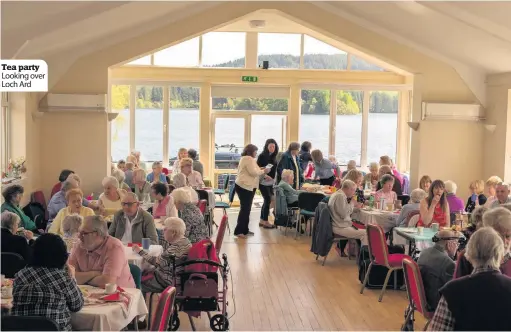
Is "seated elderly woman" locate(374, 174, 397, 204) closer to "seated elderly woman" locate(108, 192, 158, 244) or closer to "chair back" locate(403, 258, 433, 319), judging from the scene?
"seated elderly woman" locate(108, 192, 158, 244)

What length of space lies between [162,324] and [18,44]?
16.5 feet

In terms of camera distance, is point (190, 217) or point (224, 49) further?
point (224, 49)

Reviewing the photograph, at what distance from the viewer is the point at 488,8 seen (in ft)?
26.9

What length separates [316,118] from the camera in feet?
53.1

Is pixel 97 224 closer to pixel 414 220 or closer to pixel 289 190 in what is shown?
pixel 414 220

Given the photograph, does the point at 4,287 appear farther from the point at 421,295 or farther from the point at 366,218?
the point at 366,218

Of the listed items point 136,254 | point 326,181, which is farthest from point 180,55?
point 136,254

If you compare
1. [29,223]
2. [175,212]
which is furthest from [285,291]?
[29,223]

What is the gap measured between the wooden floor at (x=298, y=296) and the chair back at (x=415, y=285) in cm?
112

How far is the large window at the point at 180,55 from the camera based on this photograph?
15570mm

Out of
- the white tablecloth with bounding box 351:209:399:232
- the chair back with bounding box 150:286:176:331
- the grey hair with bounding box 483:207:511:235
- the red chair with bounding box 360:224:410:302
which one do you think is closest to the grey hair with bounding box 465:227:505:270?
the grey hair with bounding box 483:207:511:235

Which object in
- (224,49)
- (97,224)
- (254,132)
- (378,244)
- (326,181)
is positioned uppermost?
(224,49)

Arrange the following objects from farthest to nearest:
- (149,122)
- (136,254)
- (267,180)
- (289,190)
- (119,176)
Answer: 1. (149,122)
2. (267,180)
3. (289,190)
4. (119,176)
5. (136,254)

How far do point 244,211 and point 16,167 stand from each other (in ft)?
12.4
